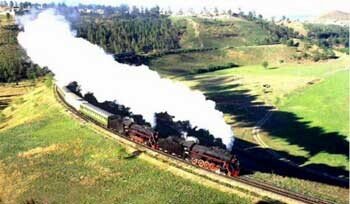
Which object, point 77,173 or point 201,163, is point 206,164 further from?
point 77,173

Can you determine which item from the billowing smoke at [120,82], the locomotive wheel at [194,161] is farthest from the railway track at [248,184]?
the billowing smoke at [120,82]

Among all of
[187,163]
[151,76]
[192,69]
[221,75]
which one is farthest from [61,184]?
[192,69]

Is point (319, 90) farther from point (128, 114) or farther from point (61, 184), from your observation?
point (61, 184)

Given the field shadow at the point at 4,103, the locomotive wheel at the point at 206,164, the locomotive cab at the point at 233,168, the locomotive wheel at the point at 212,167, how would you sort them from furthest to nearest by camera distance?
1. the field shadow at the point at 4,103
2. the locomotive wheel at the point at 206,164
3. the locomotive wheel at the point at 212,167
4. the locomotive cab at the point at 233,168

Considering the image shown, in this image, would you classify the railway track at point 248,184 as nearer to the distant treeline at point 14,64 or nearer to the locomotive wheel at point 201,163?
the locomotive wheel at point 201,163

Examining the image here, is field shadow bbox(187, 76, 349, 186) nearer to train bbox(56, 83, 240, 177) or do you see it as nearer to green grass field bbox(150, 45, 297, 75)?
train bbox(56, 83, 240, 177)

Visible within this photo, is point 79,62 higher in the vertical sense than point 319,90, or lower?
higher

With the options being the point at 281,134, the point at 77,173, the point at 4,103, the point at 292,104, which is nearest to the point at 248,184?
the point at 77,173
